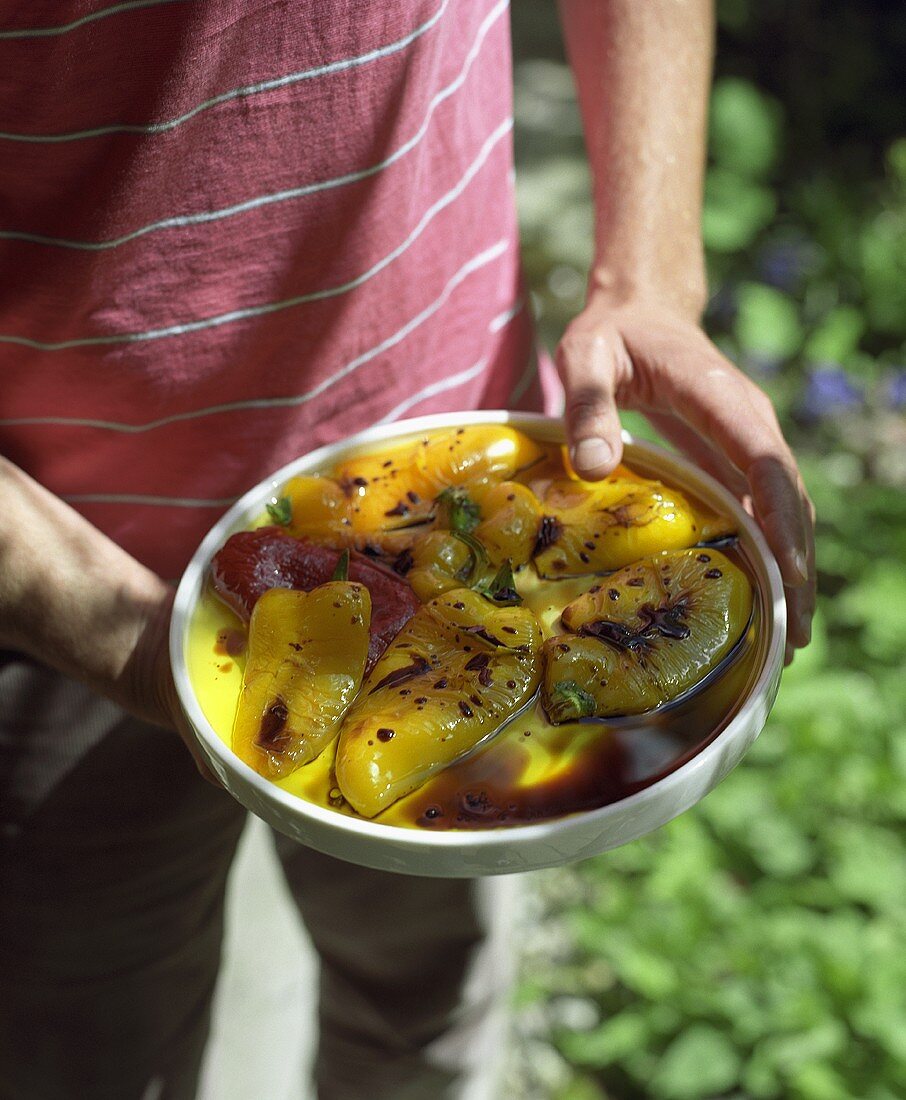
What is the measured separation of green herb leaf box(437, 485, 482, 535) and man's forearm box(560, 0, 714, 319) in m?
0.45

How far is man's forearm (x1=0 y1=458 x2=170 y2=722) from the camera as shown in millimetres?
1277

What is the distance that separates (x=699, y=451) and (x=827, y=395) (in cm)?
204

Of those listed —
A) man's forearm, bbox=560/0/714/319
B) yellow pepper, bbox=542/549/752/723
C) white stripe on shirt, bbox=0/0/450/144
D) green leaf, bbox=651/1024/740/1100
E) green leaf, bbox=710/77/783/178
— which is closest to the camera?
yellow pepper, bbox=542/549/752/723

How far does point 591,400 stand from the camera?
129cm

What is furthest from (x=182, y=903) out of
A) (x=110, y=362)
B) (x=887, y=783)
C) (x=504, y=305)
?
(x=887, y=783)

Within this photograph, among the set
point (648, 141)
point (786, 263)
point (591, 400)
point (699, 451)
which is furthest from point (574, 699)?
point (786, 263)

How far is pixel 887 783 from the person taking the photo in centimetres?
245

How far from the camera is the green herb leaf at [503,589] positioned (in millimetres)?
1158

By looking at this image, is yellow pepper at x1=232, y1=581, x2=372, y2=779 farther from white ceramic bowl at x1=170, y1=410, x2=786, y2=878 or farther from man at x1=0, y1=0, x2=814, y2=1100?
man at x1=0, y1=0, x2=814, y2=1100

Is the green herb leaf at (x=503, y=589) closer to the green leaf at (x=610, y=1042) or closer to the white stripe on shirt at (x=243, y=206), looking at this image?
the white stripe on shirt at (x=243, y=206)

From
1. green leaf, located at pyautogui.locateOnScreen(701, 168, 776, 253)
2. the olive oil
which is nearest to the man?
the olive oil

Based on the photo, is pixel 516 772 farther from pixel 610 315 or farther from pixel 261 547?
pixel 610 315

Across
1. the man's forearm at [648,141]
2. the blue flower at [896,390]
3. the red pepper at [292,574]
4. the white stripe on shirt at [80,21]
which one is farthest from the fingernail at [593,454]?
the blue flower at [896,390]

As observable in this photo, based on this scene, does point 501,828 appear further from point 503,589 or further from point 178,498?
point 178,498
